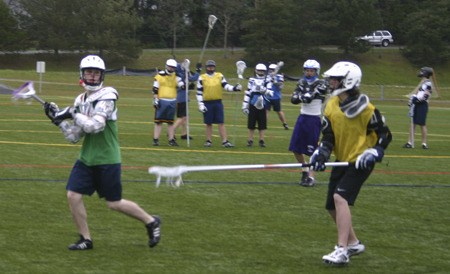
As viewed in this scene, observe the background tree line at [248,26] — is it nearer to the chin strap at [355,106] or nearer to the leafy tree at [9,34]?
the leafy tree at [9,34]

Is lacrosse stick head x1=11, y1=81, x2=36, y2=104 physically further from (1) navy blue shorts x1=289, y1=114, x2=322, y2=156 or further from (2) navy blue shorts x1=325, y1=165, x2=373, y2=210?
(1) navy blue shorts x1=289, y1=114, x2=322, y2=156

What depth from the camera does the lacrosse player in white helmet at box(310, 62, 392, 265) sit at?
8.79 metres

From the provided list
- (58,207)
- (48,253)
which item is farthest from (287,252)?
(58,207)

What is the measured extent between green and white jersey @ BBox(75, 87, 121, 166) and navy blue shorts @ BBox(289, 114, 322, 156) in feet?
18.4

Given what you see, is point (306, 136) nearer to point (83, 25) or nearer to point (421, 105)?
point (421, 105)

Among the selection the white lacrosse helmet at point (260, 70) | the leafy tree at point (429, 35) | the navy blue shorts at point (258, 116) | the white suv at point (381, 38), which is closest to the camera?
the navy blue shorts at point (258, 116)

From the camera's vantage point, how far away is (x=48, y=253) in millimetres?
9031

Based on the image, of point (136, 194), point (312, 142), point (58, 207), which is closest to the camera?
point (58, 207)

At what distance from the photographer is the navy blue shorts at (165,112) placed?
20328mm

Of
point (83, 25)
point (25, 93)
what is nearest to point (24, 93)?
point (25, 93)

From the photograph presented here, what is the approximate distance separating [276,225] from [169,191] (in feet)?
9.29

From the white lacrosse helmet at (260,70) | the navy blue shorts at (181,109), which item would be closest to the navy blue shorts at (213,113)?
the white lacrosse helmet at (260,70)

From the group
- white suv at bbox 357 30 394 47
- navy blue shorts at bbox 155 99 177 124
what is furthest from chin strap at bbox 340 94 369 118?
white suv at bbox 357 30 394 47

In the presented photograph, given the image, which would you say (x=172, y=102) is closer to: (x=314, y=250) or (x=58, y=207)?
(x=58, y=207)
